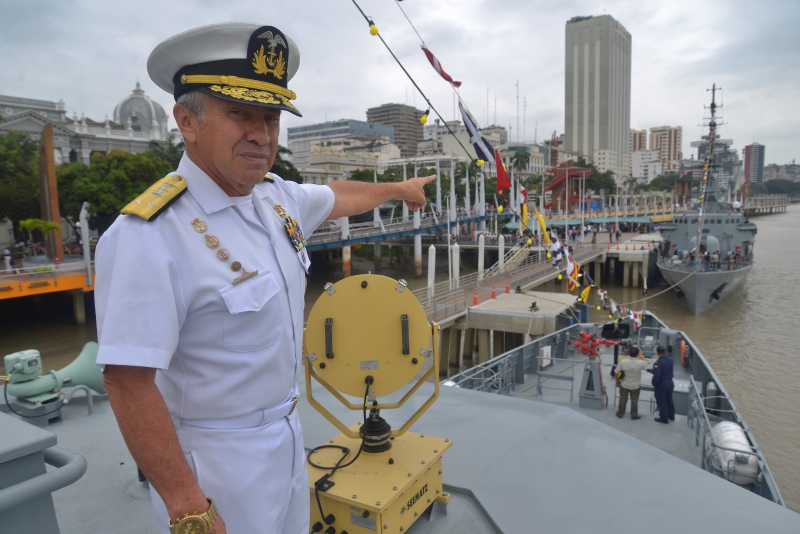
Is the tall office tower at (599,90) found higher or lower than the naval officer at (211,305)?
higher

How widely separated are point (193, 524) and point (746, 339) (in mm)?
23320

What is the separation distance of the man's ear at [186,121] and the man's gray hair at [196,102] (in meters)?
0.01

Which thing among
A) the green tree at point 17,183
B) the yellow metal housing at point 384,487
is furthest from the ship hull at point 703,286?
the green tree at point 17,183

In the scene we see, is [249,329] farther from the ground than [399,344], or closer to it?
farther from the ground

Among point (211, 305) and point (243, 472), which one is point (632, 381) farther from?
point (211, 305)

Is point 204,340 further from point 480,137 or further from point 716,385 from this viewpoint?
point 716,385

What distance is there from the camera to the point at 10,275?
1866 cm

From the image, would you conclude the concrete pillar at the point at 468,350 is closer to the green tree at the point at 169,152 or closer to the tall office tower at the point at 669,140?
the green tree at the point at 169,152

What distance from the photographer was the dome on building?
160ft

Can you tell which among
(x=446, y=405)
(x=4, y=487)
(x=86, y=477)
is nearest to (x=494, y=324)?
(x=446, y=405)

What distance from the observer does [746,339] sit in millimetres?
19719

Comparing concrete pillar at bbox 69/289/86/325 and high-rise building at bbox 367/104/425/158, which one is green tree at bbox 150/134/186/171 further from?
high-rise building at bbox 367/104/425/158

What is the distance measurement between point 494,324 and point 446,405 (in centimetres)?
1414

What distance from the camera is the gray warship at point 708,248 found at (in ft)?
81.4
